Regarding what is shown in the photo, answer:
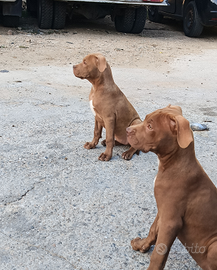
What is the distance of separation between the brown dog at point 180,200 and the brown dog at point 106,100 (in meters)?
1.40

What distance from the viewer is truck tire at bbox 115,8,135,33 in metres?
10.1

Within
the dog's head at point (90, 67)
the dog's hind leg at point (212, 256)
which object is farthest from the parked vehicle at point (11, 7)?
the dog's hind leg at point (212, 256)

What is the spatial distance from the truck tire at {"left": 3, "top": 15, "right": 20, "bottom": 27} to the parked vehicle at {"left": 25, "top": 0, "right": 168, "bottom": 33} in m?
0.62

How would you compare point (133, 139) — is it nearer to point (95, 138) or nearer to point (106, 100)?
point (106, 100)

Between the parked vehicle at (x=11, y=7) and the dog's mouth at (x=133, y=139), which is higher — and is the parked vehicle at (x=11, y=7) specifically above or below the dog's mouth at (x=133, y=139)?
below

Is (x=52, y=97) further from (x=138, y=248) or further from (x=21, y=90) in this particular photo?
(x=138, y=248)

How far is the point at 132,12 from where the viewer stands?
1010cm

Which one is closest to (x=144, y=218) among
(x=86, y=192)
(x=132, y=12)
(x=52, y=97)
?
(x=86, y=192)

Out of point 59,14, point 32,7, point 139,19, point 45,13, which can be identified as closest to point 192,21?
point 139,19

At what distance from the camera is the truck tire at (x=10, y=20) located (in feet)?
30.7

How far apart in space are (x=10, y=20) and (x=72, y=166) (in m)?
7.31

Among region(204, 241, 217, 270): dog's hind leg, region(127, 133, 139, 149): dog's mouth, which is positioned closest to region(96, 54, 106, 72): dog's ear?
region(127, 133, 139, 149): dog's mouth

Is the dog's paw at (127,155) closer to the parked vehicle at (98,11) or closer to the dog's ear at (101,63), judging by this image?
the dog's ear at (101,63)

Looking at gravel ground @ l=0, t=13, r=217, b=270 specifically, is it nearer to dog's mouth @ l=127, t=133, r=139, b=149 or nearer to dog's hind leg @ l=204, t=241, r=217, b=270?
dog's hind leg @ l=204, t=241, r=217, b=270
